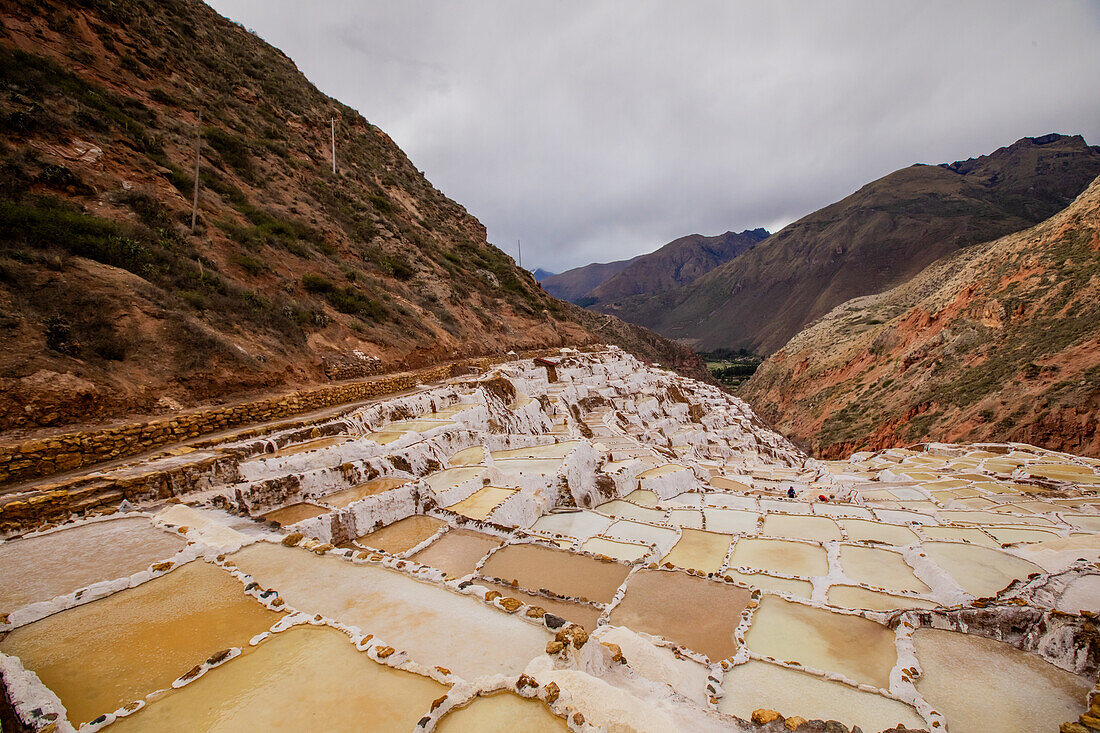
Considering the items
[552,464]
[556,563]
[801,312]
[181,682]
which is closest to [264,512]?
[181,682]

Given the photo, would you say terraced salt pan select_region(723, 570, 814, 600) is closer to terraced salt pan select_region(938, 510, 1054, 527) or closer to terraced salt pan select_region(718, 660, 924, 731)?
terraced salt pan select_region(718, 660, 924, 731)

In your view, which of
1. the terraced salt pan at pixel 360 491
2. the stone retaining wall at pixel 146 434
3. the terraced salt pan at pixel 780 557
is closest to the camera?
the stone retaining wall at pixel 146 434

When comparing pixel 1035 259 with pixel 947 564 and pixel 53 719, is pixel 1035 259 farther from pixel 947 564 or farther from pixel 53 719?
pixel 53 719

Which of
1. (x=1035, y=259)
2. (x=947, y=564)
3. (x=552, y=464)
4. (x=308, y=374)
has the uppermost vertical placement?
(x=1035, y=259)

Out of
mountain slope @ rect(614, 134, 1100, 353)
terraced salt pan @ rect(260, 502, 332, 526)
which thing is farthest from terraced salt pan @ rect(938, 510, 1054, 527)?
mountain slope @ rect(614, 134, 1100, 353)

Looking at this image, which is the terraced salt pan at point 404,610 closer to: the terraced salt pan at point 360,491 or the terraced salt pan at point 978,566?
the terraced salt pan at point 360,491

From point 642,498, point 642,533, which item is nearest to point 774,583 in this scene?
point 642,533

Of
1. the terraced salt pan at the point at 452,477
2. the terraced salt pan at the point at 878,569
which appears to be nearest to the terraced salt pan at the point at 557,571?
the terraced salt pan at the point at 452,477
